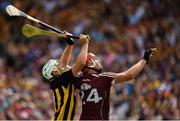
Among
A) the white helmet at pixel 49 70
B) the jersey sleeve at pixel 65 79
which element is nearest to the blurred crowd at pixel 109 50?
the white helmet at pixel 49 70

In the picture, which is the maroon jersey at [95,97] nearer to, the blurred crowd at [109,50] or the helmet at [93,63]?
the helmet at [93,63]

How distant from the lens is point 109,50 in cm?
1844

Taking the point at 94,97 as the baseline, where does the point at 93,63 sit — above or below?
above

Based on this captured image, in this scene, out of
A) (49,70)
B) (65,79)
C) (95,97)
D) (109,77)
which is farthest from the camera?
(49,70)

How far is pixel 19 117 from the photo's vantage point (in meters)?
14.5

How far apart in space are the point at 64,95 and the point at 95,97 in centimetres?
42

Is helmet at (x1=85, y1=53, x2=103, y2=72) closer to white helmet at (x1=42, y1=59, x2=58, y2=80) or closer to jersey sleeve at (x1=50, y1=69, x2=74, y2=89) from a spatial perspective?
jersey sleeve at (x1=50, y1=69, x2=74, y2=89)

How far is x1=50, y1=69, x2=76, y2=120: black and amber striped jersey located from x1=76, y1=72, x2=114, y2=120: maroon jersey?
18 cm

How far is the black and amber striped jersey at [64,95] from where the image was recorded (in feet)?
28.7

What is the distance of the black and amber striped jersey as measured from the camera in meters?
8.76

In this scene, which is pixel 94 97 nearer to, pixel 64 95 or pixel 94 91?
pixel 94 91

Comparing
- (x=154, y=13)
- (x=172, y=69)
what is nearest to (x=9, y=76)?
(x=172, y=69)

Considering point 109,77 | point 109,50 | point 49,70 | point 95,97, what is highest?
point 109,50

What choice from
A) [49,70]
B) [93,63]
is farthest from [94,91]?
[49,70]
